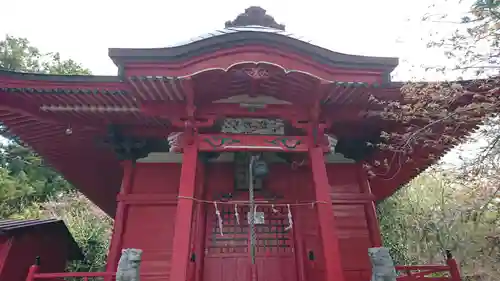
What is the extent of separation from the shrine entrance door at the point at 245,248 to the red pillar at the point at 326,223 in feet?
3.20

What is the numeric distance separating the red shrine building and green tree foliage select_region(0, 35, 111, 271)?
8.53 meters

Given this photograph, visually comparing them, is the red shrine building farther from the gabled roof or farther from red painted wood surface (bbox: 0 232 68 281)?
red painted wood surface (bbox: 0 232 68 281)

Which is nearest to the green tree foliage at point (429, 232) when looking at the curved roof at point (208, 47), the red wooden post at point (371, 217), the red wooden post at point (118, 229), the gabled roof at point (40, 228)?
the red wooden post at point (371, 217)

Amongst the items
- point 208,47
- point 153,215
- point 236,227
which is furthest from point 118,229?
point 208,47

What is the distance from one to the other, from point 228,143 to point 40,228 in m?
5.16

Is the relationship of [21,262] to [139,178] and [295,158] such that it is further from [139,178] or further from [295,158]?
[295,158]

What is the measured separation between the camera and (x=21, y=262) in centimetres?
655

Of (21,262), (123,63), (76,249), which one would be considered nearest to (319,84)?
(123,63)

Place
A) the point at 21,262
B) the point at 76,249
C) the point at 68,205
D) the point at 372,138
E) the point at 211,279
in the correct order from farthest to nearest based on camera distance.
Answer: the point at 68,205, the point at 76,249, the point at 21,262, the point at 372,138, the point at 211,279

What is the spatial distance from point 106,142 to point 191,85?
243 cm

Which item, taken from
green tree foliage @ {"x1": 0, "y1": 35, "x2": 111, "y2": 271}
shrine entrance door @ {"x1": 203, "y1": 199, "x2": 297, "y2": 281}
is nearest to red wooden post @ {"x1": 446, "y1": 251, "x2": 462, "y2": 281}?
shrine entrance door @ {"x1": 203, "y1": 199, "x2": 297, "y2": 281}

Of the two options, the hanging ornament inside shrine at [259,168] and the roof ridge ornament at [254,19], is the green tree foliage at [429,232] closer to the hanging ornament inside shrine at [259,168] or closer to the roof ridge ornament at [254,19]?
the hanging ornament inside shrine at [259,168]

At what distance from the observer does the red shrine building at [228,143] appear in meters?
4.23

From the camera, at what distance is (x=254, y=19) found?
7.24 meters
